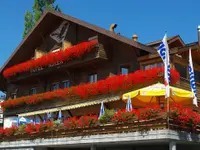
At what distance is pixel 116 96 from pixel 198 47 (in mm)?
5810

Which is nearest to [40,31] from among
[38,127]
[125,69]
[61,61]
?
[61,61]

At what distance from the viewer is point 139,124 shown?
1741cm

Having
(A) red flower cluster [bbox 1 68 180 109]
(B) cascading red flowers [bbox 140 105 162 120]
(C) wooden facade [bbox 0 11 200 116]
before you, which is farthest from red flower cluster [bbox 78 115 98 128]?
(C) wooden facade [bbox 0 11 200 116]

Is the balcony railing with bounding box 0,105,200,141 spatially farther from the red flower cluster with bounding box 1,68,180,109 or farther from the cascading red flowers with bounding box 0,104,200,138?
the red flower cluster with bounding box 1,68,180,109

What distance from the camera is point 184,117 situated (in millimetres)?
17125

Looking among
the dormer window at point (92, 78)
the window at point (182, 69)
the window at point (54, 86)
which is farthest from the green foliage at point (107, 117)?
the window at point (54, 86)

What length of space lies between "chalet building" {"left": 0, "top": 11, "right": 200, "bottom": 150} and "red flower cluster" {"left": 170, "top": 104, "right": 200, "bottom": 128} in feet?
1.19

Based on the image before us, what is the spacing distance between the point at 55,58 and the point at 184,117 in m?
14.5

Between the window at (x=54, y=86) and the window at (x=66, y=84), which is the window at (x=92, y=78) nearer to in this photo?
the window at (x=66, y=84)

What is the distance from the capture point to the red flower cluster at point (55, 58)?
27.2m

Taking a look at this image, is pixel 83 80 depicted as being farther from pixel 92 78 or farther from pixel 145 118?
pixel 145 118

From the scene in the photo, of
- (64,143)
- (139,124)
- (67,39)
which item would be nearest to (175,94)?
(139,124)

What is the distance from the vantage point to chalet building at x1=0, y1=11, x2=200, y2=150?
18.9 meters

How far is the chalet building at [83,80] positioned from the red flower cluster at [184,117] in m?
0.36
